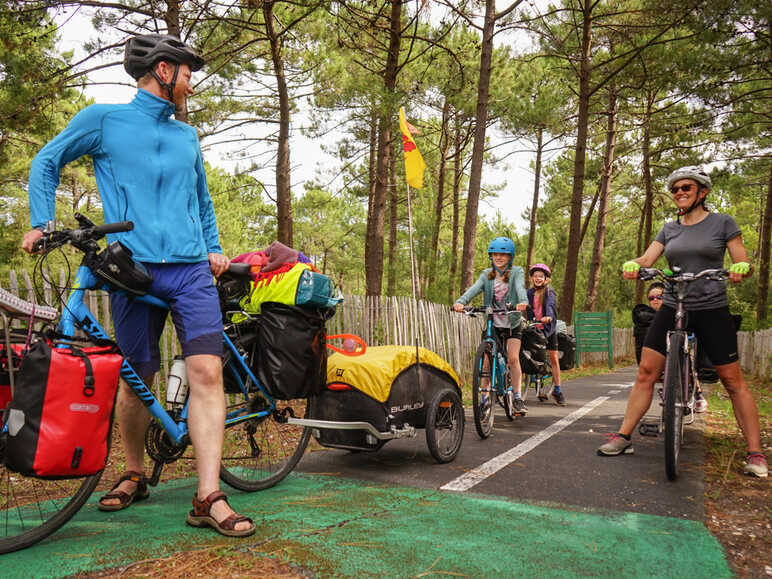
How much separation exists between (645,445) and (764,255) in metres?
17.3

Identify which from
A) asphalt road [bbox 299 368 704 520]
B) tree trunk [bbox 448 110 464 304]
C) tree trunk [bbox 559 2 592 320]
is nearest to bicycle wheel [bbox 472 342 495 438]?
asphalt road [bbox 299 368 704 520]

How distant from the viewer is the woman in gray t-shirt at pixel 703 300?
4.50 meters

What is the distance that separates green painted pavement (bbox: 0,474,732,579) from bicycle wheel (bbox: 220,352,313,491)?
0.17 m

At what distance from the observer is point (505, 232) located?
4256 cm

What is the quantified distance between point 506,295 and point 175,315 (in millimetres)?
4635

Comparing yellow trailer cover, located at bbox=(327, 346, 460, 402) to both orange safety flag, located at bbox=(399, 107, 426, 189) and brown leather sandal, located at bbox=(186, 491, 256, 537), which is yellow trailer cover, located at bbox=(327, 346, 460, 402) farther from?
orange safety flag, located at bbox=(399, 107, 426, 189)

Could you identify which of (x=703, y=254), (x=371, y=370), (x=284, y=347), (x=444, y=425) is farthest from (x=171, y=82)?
(x=703, y=254)

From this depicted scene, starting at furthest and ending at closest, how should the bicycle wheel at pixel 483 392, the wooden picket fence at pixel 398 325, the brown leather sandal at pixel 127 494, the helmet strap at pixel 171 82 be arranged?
1. the wooden picket fence at pixel 398 325
2. the bicycle wheel at pixel 483 392
3. the brown leather sandal at pixel 127 494
4. the helmet strap at pixel 171 82

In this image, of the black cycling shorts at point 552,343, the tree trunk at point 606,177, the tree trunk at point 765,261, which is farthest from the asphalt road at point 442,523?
the tree trunk at point 606,177

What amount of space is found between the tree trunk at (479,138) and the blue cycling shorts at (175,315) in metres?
10.7

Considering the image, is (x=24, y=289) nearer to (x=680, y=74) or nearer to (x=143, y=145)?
(x=143, y=145)

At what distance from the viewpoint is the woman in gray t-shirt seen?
4.50 meters

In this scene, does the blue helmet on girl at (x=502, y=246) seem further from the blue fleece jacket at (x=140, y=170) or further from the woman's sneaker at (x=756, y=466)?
the blue fleece jacket at (x=140, y=170)

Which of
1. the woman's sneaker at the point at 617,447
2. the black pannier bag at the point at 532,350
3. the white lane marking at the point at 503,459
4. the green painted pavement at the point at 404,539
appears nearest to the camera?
the green painted pavement at the point at 404,539
